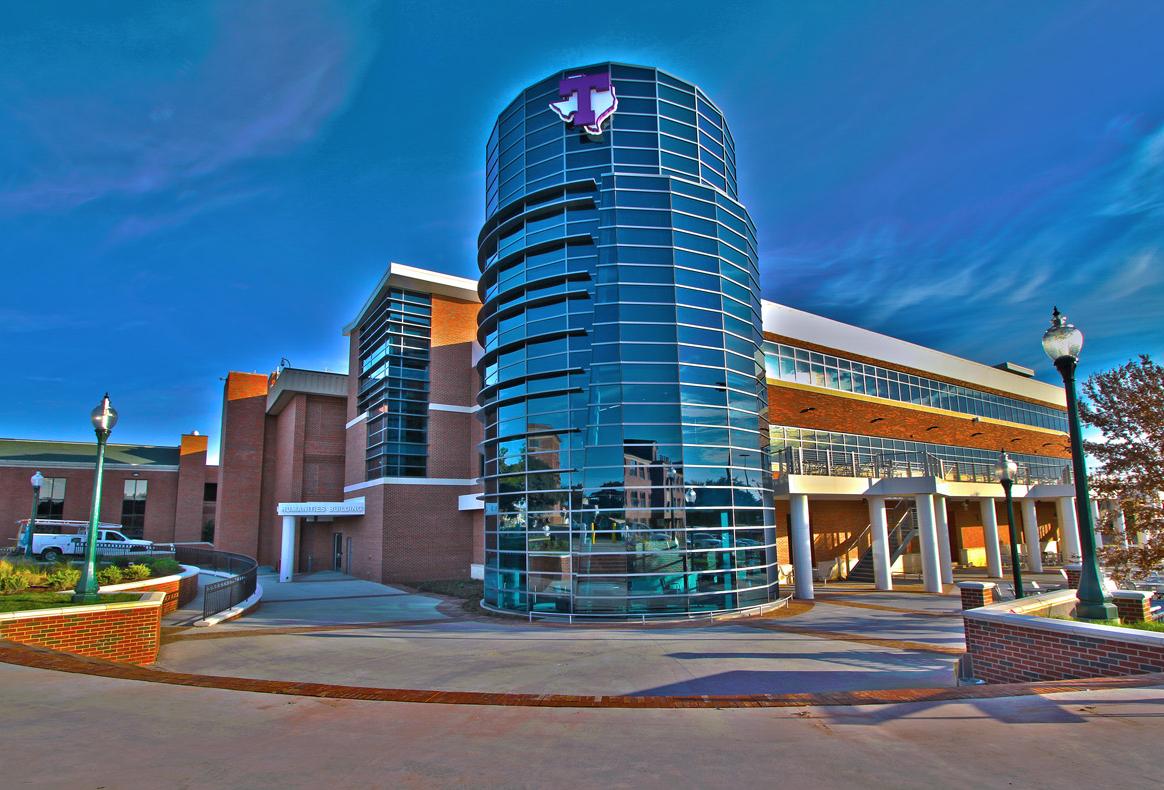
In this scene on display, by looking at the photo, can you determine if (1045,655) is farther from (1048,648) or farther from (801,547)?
(801,547)

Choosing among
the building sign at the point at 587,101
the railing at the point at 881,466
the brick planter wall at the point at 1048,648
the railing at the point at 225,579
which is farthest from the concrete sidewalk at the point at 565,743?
the railing at the point at 881,466

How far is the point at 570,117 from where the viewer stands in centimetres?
2138

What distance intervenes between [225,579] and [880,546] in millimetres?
23254

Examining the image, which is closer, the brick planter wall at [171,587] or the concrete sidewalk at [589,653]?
the concrete sidewalk at [589,653]

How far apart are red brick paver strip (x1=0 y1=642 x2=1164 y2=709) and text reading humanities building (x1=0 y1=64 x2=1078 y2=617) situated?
35.7ft

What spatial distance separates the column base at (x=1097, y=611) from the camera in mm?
8977

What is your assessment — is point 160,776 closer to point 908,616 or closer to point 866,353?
point 908,616

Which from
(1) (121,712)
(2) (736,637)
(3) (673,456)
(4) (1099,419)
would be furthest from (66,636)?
(4) (1099,419)

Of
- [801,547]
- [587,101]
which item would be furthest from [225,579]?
[801,547]

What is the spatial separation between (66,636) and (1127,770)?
1273cm

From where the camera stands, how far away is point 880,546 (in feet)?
86.1

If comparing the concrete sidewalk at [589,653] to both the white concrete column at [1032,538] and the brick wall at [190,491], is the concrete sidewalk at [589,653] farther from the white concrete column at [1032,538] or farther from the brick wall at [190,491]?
the brick wall at [190,491]

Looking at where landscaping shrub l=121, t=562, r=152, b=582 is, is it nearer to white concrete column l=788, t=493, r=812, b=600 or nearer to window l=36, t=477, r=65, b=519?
white concrete column l=788, t=493, r=812, b=600

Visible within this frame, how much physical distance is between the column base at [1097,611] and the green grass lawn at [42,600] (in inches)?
579
